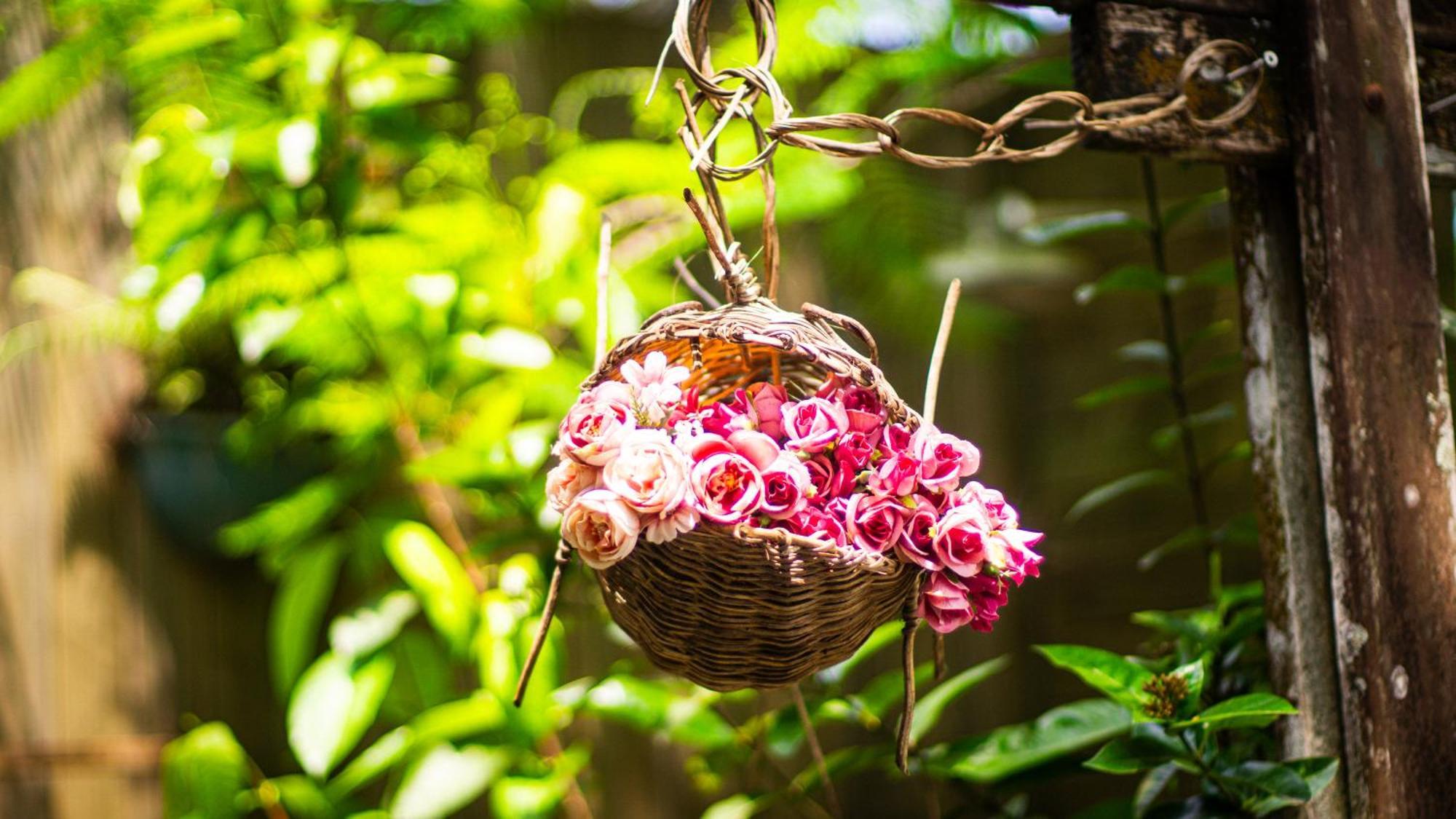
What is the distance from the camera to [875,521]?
2.28ft

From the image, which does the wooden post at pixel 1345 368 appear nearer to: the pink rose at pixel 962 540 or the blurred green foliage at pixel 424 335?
the blurred green foliage at pixel 424 335

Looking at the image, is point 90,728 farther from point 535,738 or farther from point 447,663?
point 535,738

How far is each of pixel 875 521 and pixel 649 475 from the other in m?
0.15

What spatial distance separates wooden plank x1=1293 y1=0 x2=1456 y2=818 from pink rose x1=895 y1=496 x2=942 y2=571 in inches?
19.8

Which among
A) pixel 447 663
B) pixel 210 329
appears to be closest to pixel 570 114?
pixel 210 329

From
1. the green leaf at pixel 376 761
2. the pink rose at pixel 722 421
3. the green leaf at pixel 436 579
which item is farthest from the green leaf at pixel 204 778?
the pink rose at pixel 722 421

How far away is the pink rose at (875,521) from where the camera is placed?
0.69m

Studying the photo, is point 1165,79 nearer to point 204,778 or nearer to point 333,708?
point 333,708

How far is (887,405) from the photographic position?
721 mm

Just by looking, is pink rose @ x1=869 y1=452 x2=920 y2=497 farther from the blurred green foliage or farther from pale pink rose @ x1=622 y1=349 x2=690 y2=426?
the blurred green foliage

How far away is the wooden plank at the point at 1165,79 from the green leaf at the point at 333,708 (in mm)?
1005

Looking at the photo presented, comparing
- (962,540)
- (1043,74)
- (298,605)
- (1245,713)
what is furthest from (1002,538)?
(298,605)

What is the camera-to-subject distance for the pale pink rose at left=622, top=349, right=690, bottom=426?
716 mm

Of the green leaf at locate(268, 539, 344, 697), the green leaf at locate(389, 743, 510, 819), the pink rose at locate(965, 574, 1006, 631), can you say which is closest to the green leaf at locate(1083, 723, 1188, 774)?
the pink rose at locate(965, 574, 1006, 631)
